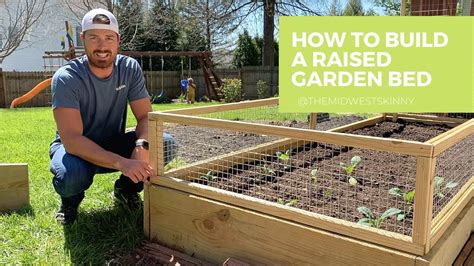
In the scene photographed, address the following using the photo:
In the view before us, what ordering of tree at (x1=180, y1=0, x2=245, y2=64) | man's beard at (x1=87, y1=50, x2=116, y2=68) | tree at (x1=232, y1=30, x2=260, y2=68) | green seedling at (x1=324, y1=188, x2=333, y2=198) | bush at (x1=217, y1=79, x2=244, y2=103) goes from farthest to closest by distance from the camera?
1. tree at (x1=232, y1=30, x2=260, y2=68)
2. tree at (x1=180, y1=0, x2=245, y2=64)
3. bush at (x1=217, y1=79, x2=244, y2=103)
4. man's beard at (x1=87, y1=50, x2=116, y2=68)
5. green seedling at (x1=324, y1=188, x2=333, y2=198)

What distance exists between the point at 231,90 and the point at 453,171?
40.0 feet

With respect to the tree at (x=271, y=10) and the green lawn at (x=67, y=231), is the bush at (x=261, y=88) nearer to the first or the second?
the tree at (x=271, y=10)

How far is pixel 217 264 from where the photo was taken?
205 cm

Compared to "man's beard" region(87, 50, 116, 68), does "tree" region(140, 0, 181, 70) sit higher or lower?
higher

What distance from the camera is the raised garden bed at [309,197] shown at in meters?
1.53

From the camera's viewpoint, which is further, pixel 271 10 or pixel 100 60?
pixel 271 10

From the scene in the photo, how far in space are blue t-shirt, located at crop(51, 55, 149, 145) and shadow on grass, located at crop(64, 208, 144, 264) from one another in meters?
0.47

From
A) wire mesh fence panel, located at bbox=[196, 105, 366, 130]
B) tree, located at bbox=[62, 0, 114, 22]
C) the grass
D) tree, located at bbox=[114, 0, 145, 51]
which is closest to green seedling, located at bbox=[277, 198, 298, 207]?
the grass

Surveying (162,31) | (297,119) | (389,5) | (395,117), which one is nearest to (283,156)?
(395,117)

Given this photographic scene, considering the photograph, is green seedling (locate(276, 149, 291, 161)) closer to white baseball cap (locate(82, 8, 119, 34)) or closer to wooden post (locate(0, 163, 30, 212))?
white baseball cap (locate(82, 8, 119, 34))

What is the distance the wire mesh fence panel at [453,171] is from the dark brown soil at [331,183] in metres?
0.01

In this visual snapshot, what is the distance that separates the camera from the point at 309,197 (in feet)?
7.49

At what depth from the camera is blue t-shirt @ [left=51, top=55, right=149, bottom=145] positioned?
7.70 feet

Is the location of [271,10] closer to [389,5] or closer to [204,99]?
[204,99]
